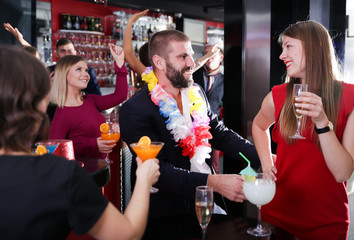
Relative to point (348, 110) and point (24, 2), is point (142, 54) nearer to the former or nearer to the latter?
point (348, 110)

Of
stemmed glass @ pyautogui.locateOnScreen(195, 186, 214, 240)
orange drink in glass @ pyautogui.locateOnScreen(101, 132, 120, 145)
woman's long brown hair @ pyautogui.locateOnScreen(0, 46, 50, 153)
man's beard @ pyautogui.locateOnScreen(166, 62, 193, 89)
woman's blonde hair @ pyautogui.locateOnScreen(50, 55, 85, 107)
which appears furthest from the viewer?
woman's blonde hair @ pyautogui.locateOnScreen(50, 55, 85, 107)

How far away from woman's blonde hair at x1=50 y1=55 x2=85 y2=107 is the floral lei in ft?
3.64

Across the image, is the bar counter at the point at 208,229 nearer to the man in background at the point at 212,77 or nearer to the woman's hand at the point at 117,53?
the woman's hand at the point at 117,53

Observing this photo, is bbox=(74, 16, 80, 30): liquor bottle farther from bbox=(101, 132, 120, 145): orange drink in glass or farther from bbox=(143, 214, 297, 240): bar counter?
bbox=(143, 214, 297, 240): bar counter

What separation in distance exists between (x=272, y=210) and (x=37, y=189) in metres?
1.33

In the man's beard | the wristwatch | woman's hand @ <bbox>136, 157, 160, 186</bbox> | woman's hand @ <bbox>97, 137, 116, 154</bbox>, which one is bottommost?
woman's hand @ <bbox>97, 137, 116, 154</bbox>

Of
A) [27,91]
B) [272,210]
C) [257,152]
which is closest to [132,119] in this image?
[257,152]

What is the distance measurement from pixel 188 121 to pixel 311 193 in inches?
36.1

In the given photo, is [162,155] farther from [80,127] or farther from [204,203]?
[80,127]

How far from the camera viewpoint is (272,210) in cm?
203

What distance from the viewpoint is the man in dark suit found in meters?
2.12

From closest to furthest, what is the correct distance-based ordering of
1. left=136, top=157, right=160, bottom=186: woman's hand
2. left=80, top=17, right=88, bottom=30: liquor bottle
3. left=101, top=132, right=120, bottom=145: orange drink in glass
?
left=136, top=157, right=160, bottom=186: woman's hand < left=101, top=132, right=120, bottom=145: orange drink in glass < left=80, top=17, right=88, bottom=30: liquor bottle

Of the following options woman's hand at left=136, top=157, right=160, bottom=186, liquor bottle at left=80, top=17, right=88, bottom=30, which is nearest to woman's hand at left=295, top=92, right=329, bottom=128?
woman's hand at left=136, top=157, right=160, bottom=186

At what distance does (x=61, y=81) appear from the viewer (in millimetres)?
3455
